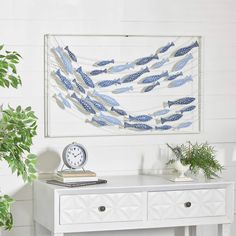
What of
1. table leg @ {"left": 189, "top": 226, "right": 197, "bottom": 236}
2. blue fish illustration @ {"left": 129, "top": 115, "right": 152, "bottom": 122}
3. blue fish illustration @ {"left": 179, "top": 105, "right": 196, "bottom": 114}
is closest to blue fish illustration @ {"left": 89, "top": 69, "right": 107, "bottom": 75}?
blue fish illustration @ {"left": 129, "top": 115, "right": 152, "bottom": 122}

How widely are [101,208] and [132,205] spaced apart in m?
0.18

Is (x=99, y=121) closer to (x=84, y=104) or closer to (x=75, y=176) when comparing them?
(x=84, y=104)

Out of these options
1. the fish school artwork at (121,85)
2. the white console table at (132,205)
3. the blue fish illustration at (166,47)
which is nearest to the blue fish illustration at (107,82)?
the fish school artwork at (121,85)

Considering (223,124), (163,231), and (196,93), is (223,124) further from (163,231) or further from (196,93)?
(163,231)

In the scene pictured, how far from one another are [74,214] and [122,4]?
1.32 m

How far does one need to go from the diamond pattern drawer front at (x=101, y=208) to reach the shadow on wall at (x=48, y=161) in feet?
1.50

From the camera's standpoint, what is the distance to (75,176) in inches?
163

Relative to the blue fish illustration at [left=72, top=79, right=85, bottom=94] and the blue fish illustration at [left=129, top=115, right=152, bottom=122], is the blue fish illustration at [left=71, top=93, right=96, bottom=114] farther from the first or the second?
the blue fish illustration at [left=129, top=115, right=152, bottom=122]

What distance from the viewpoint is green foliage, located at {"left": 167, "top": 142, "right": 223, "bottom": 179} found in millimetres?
4391

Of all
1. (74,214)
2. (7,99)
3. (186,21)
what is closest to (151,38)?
(186,21)

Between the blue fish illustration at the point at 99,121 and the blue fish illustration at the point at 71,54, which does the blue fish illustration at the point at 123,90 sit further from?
the blue fish illustration at the point at 71,54

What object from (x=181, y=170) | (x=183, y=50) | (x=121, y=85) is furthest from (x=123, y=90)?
(x=181, y=170)

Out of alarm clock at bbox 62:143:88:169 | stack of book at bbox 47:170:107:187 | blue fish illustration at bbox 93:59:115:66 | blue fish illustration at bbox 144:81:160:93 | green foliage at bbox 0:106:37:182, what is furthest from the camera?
blue fish illustration at bbox 144:81:160:93

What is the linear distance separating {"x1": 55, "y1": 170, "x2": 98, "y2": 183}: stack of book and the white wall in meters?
0.26
